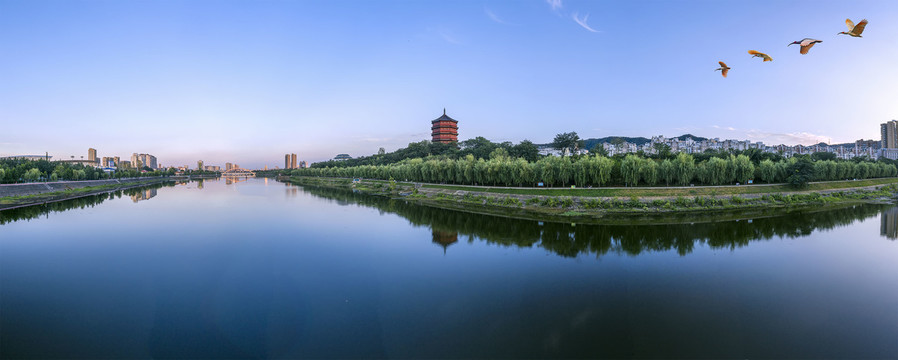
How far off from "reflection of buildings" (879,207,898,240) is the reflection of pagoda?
19.5 metres

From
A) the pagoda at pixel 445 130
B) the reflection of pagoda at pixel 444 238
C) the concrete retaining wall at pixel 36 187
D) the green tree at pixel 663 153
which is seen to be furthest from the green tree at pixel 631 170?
the pagoda at pixel 445 130

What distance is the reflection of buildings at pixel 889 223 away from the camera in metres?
15.7

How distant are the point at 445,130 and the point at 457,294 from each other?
246ft

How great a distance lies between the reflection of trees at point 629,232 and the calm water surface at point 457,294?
17 cm

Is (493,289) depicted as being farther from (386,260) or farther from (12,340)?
(12,340)

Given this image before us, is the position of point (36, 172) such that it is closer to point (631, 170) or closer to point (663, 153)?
point (631, 170)

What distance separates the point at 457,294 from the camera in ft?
Result: 27.3

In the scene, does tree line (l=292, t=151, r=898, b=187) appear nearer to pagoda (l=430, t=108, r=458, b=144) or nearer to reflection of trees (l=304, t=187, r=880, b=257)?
reflection of trees (l=304, t=187, r=880, b=257)

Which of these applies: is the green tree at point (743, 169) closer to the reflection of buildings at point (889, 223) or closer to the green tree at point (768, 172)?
the green tree at point (768, 172)

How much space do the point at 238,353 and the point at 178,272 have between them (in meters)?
6.62

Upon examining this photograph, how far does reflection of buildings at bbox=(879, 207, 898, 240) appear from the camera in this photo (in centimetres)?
1568

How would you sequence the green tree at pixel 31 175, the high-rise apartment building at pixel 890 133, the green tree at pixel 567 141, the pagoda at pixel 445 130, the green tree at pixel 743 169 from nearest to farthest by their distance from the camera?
the green tree at pixel 743 169 → the green tree at pixel 31 175 → the green tree at pixel 567 141 → the pagoda at pixel 445 130 → the high-rise apartment building at pixel 890 133

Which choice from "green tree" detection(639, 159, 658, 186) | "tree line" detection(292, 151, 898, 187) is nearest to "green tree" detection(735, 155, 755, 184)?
"tree line" detection(292, 151, 898, 187)

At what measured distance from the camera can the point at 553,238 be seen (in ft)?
48.1
